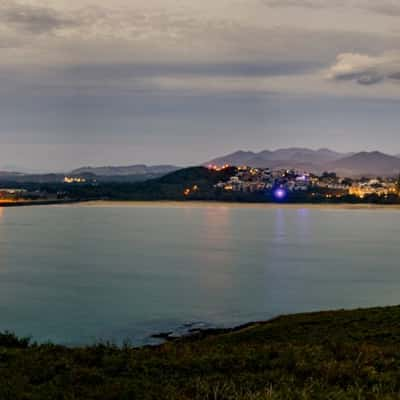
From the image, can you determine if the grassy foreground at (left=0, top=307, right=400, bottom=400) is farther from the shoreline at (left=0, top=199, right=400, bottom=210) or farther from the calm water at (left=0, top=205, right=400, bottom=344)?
the shoreline at (left=0, top=199, right=400, bottom=210)

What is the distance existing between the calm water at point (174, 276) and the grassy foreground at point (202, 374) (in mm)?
14955

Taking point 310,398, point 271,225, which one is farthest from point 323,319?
point 271,225

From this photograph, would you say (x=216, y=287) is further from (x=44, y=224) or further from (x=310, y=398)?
(x=44, y=224)

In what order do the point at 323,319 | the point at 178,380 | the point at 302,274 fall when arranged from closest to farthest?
the point at 178,380, the point at 323,319, the point at 302,274

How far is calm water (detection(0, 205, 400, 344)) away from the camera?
29859 millimetres

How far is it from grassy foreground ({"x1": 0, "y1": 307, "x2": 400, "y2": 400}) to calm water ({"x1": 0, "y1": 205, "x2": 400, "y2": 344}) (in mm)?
14955

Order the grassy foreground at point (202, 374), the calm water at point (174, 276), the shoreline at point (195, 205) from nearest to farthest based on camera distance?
1. the grassy foreground at point (202, 374)
2. the calm water at point (174, 276)
3. the shoreline at point (195, 205)

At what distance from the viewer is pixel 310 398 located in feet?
21.7

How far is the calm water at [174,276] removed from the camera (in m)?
29.9

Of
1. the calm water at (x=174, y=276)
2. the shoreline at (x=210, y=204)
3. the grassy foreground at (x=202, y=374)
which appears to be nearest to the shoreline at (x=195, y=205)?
the shoreline at (x=210, y=204)

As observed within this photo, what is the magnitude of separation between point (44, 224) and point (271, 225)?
38.4 metres

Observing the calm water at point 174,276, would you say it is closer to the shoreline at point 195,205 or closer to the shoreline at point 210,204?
the shoreline at point 195,205

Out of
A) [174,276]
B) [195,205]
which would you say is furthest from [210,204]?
[174,276]

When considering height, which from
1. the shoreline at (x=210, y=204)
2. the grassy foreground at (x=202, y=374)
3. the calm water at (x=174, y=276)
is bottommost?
the calm water at (x=174, y=276)
